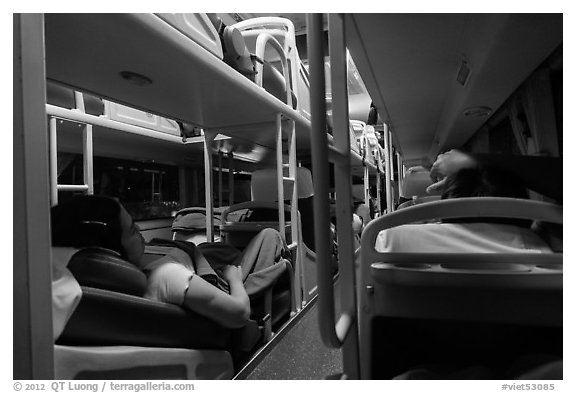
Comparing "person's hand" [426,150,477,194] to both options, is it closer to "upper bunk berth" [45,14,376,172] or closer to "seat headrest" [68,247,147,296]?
"upper bunk berth" [45,14,376,172]

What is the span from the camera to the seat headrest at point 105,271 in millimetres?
1042

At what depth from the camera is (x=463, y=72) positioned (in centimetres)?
161

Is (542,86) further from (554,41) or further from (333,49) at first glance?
(333,49)

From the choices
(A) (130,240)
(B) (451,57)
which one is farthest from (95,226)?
(B) (451,57)

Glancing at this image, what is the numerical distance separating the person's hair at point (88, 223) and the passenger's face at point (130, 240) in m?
0.01

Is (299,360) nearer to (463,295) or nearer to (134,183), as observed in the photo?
(463,295)

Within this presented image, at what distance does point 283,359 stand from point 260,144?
2145 mm

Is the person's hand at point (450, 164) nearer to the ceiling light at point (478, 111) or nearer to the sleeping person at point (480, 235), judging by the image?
the sleeping person at point (480, 235)

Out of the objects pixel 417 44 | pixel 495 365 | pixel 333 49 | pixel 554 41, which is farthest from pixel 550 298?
pixel 417 44

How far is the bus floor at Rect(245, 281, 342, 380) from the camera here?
1604mm

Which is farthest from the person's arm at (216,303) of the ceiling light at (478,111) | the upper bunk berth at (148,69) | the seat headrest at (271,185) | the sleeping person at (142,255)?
the ceiling light at (478,111)

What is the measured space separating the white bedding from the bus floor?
0.81m

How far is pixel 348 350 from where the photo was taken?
3.21ft

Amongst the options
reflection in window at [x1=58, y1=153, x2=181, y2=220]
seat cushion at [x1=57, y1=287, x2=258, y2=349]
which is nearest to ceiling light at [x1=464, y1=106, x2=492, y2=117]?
seat cushion at [x1=57, y1=287, x2=258, y2=349]
